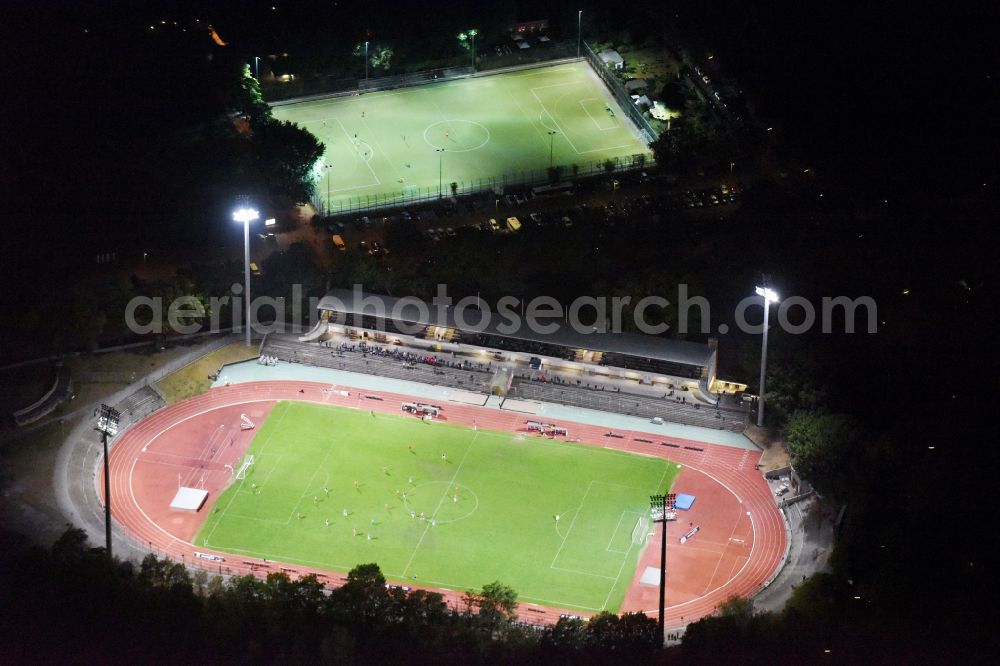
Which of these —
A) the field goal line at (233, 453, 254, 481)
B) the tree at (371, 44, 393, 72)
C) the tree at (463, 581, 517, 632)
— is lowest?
the tree at (463, 581, 517, 632)

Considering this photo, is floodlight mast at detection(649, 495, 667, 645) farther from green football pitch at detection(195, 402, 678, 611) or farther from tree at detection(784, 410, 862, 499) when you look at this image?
tree at detection(784, 410, 862, 499)

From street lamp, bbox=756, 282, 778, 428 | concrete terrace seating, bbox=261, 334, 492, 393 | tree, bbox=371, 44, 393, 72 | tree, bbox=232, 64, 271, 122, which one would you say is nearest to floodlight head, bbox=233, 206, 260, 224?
concrete terrace seating, bbox=261, 334, 492, 393

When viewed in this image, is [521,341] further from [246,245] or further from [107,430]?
[107,430]

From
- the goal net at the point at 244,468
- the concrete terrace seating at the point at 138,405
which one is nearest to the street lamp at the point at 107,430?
the goal net at the point at 244,468

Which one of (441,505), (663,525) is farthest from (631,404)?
(663,525)

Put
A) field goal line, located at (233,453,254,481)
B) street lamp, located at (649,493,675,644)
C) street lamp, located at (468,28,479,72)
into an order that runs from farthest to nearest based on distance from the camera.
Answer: street lamp, located at (468,28,479,72) < field goal line, located at (233,453,254,481) < street lamp, located at (649,493,675,644)

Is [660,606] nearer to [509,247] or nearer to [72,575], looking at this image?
[72,575]
